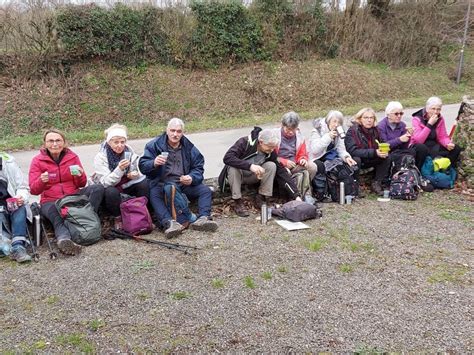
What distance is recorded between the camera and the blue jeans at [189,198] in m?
5.28

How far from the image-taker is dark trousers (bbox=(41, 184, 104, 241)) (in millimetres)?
4770

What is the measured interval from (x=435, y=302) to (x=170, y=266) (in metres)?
2.36

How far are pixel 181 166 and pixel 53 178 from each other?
146cm

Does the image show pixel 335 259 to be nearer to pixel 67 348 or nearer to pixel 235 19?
pixel 67 348

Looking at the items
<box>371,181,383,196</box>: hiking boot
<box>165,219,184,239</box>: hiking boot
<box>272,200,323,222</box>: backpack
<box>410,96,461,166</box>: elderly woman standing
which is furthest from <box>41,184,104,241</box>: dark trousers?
<box>410,96,461,166</box>: elderly woman standing

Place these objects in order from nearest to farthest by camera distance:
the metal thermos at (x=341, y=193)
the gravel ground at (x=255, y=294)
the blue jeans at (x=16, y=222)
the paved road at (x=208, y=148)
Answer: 1. the gravel ground at (x=255, y=294)
2. the blue jeans at (x=16, y=222)
3. the metal thermos at (x=341, y=193)
4. the paved road at (x=208, y=148)

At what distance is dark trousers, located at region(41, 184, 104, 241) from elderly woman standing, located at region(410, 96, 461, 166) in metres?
4.77

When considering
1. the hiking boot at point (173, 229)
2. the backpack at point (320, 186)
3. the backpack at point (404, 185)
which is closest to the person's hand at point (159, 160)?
the hiking boot at point (173, 229)

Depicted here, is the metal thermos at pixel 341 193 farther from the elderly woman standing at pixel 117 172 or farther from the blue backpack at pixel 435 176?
the elderly woman standing at pixel 117 172

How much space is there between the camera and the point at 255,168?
562 centimetres

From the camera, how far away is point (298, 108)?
15.6m

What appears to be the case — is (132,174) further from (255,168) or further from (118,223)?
(255,168)

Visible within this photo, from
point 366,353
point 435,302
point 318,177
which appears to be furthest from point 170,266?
point 318,177

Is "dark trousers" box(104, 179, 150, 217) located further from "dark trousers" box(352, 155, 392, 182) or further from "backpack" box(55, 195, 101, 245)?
"dark trousers" box(352, 155, 392, 182)
